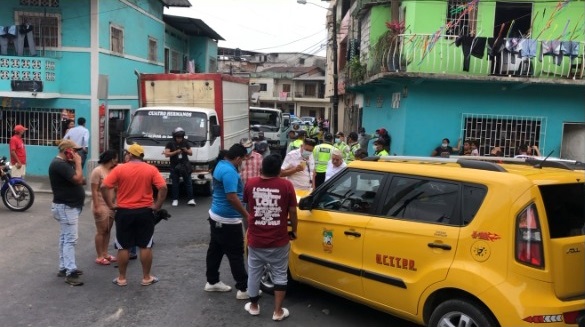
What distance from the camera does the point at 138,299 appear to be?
225 inches

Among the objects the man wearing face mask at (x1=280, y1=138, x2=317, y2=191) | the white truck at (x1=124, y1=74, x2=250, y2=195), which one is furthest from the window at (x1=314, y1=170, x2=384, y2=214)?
the white truck at (x1=124, y1=74, x2=250, y2=195)

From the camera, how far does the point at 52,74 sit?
14594 mm

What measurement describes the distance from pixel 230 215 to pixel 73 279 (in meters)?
2.07

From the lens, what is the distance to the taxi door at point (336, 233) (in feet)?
16.1

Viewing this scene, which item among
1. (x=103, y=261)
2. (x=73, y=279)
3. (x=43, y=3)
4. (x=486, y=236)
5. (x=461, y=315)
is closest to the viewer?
(x=486, y=236)

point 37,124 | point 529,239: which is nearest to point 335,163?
point 529,239

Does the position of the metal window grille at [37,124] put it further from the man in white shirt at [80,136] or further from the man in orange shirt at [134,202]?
the man in orange shirt at [134,202]

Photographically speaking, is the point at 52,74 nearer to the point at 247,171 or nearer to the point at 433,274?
the point at 247,171

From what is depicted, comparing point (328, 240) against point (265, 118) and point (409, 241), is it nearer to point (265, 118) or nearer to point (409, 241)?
point (409, 241)

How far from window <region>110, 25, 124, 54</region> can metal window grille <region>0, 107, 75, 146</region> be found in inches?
104

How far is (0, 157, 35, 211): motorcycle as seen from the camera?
10.2 metres

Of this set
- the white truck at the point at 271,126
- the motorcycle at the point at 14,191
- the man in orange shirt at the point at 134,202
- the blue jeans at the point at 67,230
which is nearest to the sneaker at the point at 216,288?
the man in orange shirt at the point at 134,202

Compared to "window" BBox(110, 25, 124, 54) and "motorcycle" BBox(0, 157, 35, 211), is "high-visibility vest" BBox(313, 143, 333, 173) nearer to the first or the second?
"motorcycle" BBox(0, 157, 35, 211)

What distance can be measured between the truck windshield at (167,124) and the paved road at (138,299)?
4523mm
